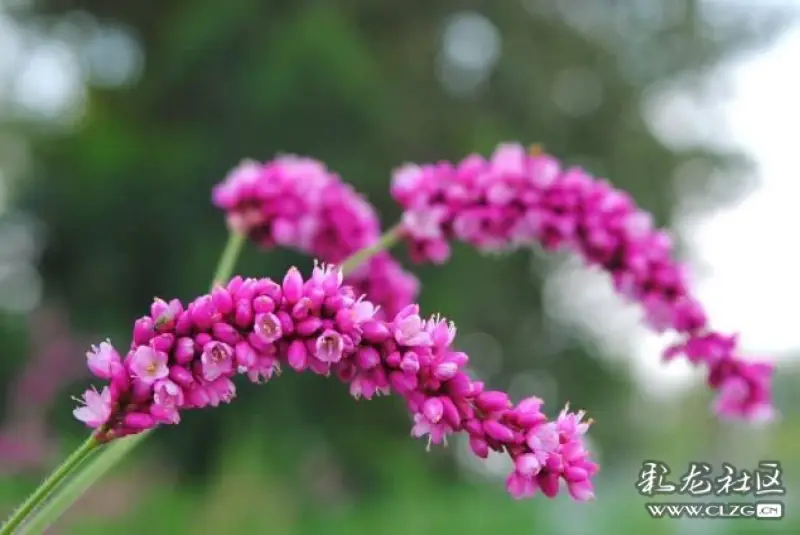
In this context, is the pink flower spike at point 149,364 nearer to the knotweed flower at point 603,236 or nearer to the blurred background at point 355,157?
the knotweed flower at point 603,236

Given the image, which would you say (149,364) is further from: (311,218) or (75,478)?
(311,218)

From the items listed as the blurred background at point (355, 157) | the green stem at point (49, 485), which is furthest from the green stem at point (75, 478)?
the blurred background at point (355, 157)

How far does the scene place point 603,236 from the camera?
1.09 metres

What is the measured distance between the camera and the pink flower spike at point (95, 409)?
62 centimetres

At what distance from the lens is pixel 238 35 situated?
642 cm

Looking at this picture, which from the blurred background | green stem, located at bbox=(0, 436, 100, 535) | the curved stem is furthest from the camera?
the blurred background

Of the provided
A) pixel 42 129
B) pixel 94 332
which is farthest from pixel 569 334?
pixel 42 129

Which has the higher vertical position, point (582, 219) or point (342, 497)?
point (342, 497)

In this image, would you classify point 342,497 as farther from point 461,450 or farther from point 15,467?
point 15,467

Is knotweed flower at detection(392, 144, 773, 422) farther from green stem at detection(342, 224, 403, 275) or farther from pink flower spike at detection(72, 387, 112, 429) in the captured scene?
pink flower spike at detection(72, 387, 112, 429)

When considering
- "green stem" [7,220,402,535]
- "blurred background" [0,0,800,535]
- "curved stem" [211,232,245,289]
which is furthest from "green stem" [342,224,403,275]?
"blurred background" [0,0,800,535]

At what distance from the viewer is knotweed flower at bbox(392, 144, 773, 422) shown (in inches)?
42.7

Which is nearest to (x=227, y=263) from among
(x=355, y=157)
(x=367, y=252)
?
(x=367, y=252)

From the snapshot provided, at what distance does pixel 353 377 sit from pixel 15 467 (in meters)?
3.02
